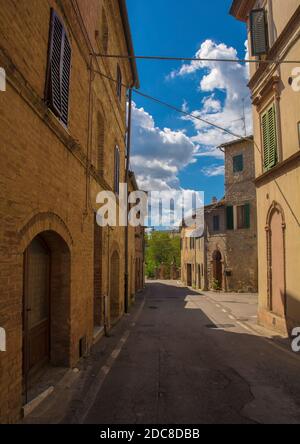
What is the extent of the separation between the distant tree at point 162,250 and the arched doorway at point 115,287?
2047 inches

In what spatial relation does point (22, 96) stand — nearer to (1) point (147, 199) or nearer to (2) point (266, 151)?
(2) point (266, 151)

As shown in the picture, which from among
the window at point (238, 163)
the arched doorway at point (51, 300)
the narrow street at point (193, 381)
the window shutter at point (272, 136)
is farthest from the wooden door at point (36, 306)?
the window at point (238, 163)

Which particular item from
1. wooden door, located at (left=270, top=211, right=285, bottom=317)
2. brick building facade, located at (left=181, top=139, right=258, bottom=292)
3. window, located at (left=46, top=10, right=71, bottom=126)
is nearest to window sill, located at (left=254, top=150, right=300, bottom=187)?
wooden door, located at (left=270, top=211, right=285, bottom=317)

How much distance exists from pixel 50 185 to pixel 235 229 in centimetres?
2622

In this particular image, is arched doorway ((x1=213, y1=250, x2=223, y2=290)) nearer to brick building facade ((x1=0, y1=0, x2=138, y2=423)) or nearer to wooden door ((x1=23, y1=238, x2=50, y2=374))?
brick building facade ((x1=0, y1=0, x2=138, y2=423))

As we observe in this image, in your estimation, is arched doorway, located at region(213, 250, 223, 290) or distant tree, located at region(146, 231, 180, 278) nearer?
arched doorway, located at region(213, 250, 223, 290)

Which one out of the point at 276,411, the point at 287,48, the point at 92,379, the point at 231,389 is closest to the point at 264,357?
the point at 231,389

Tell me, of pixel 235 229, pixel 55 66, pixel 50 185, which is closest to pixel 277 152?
pixel 55 66

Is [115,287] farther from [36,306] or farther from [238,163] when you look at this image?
[238,163]

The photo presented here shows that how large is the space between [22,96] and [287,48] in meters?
8.85

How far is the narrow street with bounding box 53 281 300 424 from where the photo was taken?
5.24 meters

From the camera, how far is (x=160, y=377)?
7.00 meters

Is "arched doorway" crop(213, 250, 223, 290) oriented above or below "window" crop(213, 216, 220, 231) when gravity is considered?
below

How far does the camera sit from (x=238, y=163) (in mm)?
30375
